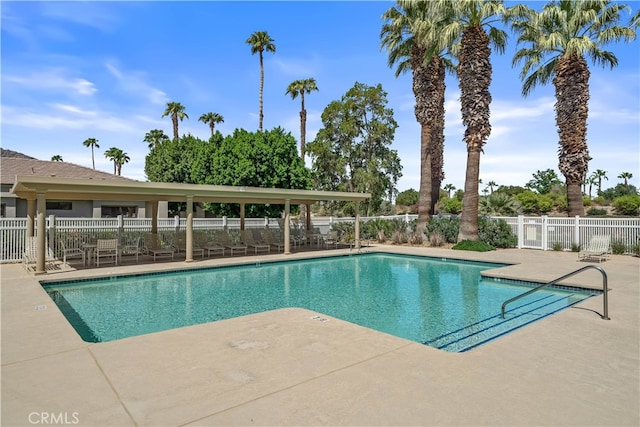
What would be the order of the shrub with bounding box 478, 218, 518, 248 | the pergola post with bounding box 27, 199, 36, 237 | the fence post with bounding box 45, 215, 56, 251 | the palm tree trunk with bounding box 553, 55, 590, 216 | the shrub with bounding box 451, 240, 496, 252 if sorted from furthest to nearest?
the shrub with bounding box 478, 218, 518, 248, the palm tree trunk with bounding box 553, 55, 590, 216, the shrub with bounding box 451, 240, 496, 252, the fence post with bounding box 45, 215, 56, 251, the pergola post with bounding box 27, 199, 36, 237

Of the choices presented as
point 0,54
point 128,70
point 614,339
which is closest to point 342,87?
point 128,70

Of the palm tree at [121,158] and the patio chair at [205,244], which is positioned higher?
the palm tree at [121,158]

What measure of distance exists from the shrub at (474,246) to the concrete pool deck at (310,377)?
475 inches

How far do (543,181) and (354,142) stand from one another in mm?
57704

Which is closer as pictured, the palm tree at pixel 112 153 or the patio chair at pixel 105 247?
the patio chair at pixel 105 247

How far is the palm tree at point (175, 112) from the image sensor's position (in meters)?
45.9

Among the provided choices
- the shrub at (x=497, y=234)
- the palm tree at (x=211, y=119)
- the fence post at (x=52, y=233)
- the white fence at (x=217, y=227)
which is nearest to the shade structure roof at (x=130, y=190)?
the fence post at (x=52, y=233)

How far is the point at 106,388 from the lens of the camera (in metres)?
3.77

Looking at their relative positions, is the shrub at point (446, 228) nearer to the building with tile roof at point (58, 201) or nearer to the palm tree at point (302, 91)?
the palm tree at point (302, 91)

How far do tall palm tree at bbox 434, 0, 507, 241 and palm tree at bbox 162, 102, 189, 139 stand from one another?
35.6 m

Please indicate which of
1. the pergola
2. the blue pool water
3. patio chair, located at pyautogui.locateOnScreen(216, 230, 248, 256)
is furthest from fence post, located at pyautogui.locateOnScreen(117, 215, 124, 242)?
the blue pool water

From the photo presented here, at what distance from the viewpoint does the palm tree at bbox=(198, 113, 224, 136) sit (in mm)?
48969

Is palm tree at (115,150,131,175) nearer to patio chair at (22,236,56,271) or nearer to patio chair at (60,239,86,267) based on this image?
patio chair at (60,239,86,267)

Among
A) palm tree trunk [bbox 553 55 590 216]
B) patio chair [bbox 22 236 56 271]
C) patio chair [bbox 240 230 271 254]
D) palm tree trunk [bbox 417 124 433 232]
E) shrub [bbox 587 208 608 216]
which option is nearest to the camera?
patio chair [bbox 22 236 56 271]
